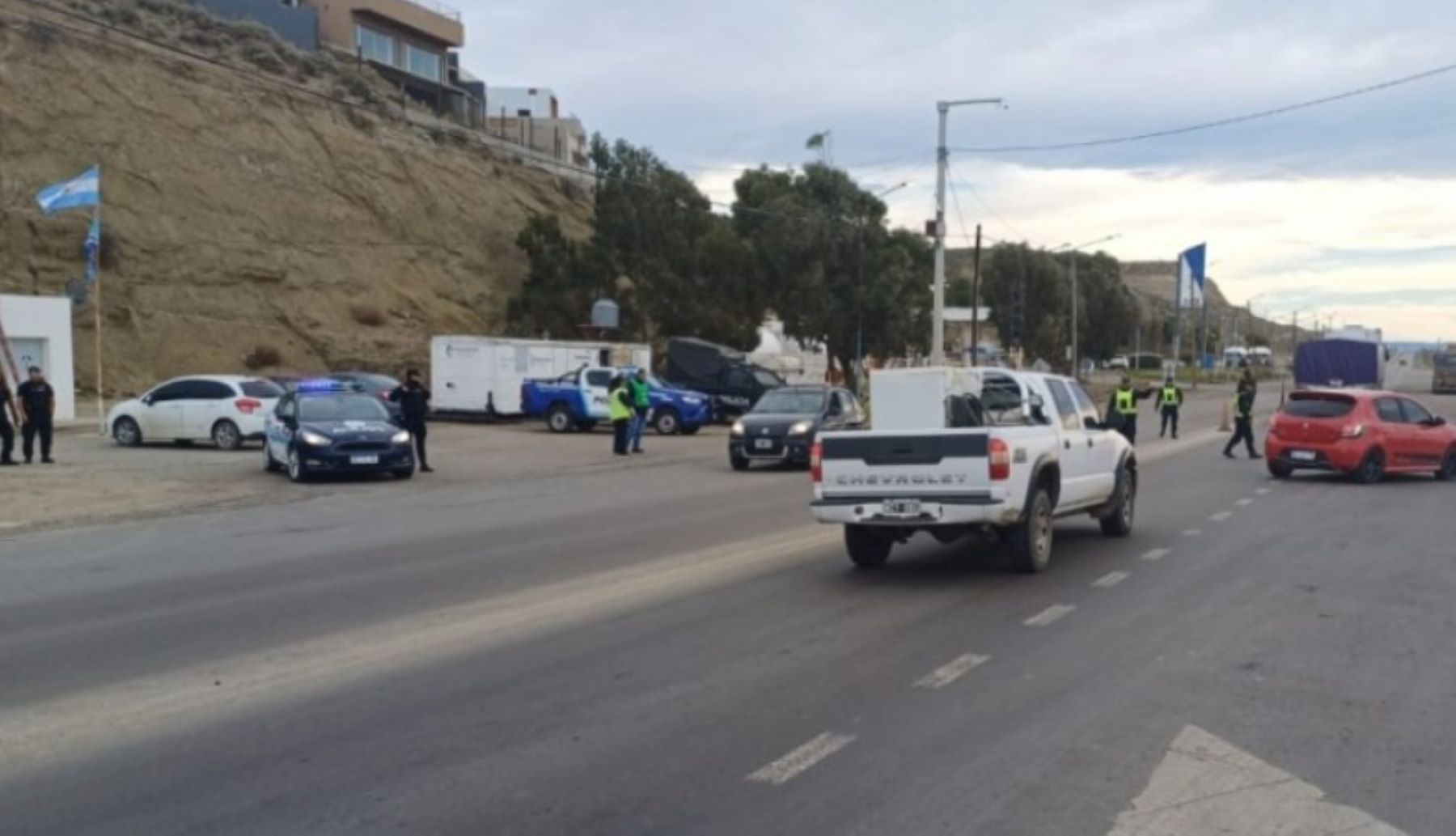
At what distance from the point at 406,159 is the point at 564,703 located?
59166 millimetres

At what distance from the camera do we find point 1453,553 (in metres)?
13.6

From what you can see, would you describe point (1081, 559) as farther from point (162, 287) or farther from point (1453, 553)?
point (162, 287)

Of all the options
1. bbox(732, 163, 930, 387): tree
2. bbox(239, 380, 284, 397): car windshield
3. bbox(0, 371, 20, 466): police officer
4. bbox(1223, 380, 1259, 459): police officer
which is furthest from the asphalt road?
bbox(732, 163, 930, 387): tree

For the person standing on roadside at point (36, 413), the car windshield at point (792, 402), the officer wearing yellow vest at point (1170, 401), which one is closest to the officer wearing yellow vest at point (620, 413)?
the car windshield at point (792, 402)

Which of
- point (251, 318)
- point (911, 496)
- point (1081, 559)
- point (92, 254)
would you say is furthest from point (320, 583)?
point (251, 318)

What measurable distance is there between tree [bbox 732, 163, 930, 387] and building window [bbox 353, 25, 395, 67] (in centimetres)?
2866

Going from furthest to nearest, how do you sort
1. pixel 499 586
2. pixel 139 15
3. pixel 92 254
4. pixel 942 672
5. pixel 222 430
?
1. pixel 139 15
2. pixel 92 254
3. pixel 222 430
4. pixel 499 586
5. pixel 942 672

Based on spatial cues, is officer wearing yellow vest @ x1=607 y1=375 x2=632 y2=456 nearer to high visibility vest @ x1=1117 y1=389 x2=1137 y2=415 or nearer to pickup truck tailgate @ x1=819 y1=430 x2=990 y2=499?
high visibility vest @ x1=1117 y1=389 x2=1137 y2=415

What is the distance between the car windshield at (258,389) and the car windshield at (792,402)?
10.7 m

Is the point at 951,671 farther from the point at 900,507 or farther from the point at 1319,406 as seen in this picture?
the point at 1319,406

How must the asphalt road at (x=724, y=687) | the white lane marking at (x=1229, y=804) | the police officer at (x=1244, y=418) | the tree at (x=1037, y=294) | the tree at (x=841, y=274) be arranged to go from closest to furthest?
the white lane marking at (x=1229, y=804) → the asphalt road at (x=724, y=687) → the police officer at (x=1244, y=418) → the tree at (x=841, y=274) → the tree at (x=1037, y=294)

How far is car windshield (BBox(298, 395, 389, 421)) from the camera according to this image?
75.9ft

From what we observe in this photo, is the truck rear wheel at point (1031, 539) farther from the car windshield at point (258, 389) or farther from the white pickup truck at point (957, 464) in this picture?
the car windshield at point (258, 389)

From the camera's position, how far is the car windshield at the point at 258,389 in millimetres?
29531
